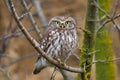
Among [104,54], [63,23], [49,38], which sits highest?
[63,23]

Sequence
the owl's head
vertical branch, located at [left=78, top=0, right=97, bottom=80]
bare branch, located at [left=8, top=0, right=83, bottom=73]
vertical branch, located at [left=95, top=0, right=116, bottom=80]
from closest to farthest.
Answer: bare branch, located at [left=8, top=0, right=83, bottom=73], vertical branch, located at [left=78, top=0, right=97, bottom=80], the owl's head, vertical branch, located at [left=95, top=0, right=116, bottom=80]

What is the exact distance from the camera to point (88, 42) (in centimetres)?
498

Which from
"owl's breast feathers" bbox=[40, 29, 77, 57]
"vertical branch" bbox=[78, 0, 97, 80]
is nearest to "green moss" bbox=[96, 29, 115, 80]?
"owl's breast feathers" bbox=[40, 29, 77, 57]

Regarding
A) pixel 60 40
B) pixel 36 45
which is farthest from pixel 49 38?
pixel 36 45

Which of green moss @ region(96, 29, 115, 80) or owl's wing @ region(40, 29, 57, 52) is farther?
green moss @ region(96, 29, 115, 80)

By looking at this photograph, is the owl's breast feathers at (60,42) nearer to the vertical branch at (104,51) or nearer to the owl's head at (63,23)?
the owl's head at (63,23)

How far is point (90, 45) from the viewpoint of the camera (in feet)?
16.4

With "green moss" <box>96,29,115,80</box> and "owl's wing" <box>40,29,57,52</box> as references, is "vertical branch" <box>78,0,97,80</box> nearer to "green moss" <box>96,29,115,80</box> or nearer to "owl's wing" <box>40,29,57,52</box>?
"owl's wing" <box>40,29,57,52</box>

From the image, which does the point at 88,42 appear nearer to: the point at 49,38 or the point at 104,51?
the point at 49,38

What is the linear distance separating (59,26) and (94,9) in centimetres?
97

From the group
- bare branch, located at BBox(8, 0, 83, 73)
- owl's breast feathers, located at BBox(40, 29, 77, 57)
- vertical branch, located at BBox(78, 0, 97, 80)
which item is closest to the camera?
bare branch, located at BBox(8, 0, 83, 73)

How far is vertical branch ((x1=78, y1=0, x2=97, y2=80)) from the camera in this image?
4.88m

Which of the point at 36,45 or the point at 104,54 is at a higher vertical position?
the point at 104,54

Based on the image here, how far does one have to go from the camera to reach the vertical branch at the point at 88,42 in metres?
4.88
